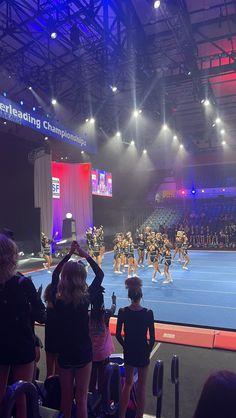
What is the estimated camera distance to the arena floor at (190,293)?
7316 mm

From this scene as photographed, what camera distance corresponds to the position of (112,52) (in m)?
12.4

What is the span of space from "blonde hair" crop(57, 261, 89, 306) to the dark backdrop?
12.9 metres

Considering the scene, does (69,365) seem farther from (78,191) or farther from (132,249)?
(78,191)

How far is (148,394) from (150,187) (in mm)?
27985

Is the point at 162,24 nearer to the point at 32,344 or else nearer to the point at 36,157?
the point at 36,157

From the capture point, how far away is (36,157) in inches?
660

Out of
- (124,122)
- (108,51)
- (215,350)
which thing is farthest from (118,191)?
(215,350)

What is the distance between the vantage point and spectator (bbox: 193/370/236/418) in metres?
1.05

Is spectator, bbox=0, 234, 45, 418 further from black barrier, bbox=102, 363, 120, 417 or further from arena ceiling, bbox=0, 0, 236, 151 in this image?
arena ceiling, bbox=0, 0, 236, 151

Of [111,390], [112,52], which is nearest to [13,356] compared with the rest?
[111,390]

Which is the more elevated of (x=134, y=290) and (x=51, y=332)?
(x=134, y=290)

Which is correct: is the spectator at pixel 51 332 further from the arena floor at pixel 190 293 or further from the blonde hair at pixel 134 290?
the arena floor at pixel 190 293

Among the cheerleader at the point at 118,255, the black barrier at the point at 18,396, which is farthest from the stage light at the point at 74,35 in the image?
the black barrier at the point at 18,396

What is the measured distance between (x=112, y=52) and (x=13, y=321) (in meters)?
12.2
